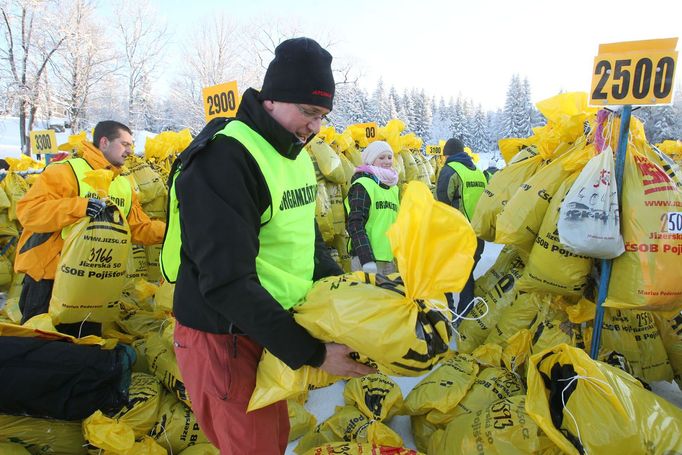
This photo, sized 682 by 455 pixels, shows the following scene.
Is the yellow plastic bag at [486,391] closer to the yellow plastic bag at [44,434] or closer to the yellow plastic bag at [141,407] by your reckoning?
the yellow plastic bag at [141,407]

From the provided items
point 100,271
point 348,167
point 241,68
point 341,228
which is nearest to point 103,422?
point 100,271

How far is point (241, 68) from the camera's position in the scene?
24.2 meters

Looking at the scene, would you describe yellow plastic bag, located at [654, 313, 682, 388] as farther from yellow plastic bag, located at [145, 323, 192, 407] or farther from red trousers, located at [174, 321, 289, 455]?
yellow plastic bag, located at [145, 323, 192, 407]

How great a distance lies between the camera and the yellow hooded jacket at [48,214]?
2568 mm

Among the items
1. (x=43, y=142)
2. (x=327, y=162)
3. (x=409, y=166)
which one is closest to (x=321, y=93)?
(x=327, y=162)

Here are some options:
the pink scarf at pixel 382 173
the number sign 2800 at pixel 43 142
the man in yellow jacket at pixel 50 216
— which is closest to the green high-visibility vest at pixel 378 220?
the pink scarf at pixel 382 173

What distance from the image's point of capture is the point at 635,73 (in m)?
2.36

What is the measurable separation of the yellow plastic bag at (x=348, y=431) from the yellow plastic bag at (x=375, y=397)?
0.06 m

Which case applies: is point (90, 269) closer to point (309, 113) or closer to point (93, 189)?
point (93, 189)

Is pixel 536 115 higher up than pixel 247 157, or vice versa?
pixel 536 115

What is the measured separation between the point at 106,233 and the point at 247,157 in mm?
1782

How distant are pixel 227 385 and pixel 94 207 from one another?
1.80m

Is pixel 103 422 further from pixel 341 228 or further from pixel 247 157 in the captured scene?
pixel 341 228

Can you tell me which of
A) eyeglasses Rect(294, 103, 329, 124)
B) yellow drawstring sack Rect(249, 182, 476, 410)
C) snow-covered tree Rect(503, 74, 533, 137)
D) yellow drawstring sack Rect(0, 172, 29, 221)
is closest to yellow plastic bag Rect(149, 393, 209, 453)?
yellow drawstring sack Rect(249, 182, 476, 410)
